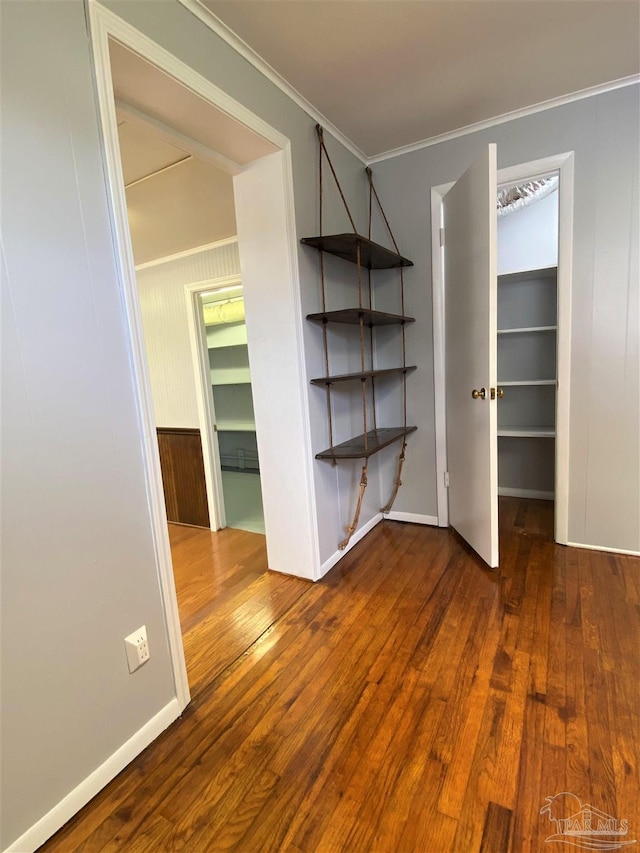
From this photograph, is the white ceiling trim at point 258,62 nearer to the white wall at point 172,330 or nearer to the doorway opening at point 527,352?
the white wall at point 172,330

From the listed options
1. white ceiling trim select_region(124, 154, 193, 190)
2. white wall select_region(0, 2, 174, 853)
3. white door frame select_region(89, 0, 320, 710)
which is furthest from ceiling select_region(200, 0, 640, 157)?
white wall select_region(0, 2, 174, 853)

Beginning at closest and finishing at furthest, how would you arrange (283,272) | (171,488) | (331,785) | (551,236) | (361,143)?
1. (331,785)
2. (283,272)
3. (361,143)
4. (551,236)
5. (171,488)

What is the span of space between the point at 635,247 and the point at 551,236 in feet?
3.66

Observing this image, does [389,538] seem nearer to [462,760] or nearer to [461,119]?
[462,760]

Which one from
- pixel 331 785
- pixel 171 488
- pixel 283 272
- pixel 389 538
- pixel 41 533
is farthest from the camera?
pixel 171 488

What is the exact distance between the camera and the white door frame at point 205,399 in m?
3.23

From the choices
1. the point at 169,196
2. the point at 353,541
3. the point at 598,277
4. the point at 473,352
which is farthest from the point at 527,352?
the point at 169,196

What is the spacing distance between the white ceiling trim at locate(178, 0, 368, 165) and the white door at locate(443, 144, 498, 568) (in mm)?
775

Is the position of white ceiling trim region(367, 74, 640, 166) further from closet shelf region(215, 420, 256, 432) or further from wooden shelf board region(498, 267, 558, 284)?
closet shelf region(215, 420, 256, 432)

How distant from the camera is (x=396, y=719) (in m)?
1.39

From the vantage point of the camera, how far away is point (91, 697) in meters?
1.20

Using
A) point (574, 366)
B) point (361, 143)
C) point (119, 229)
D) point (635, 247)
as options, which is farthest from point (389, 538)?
point (361, 143)

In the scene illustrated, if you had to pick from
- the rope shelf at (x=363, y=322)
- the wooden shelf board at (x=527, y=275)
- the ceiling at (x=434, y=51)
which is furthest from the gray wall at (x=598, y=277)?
the wooden shelf board at (x=527, y=275)

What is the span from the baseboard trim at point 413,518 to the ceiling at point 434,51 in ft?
7.86
